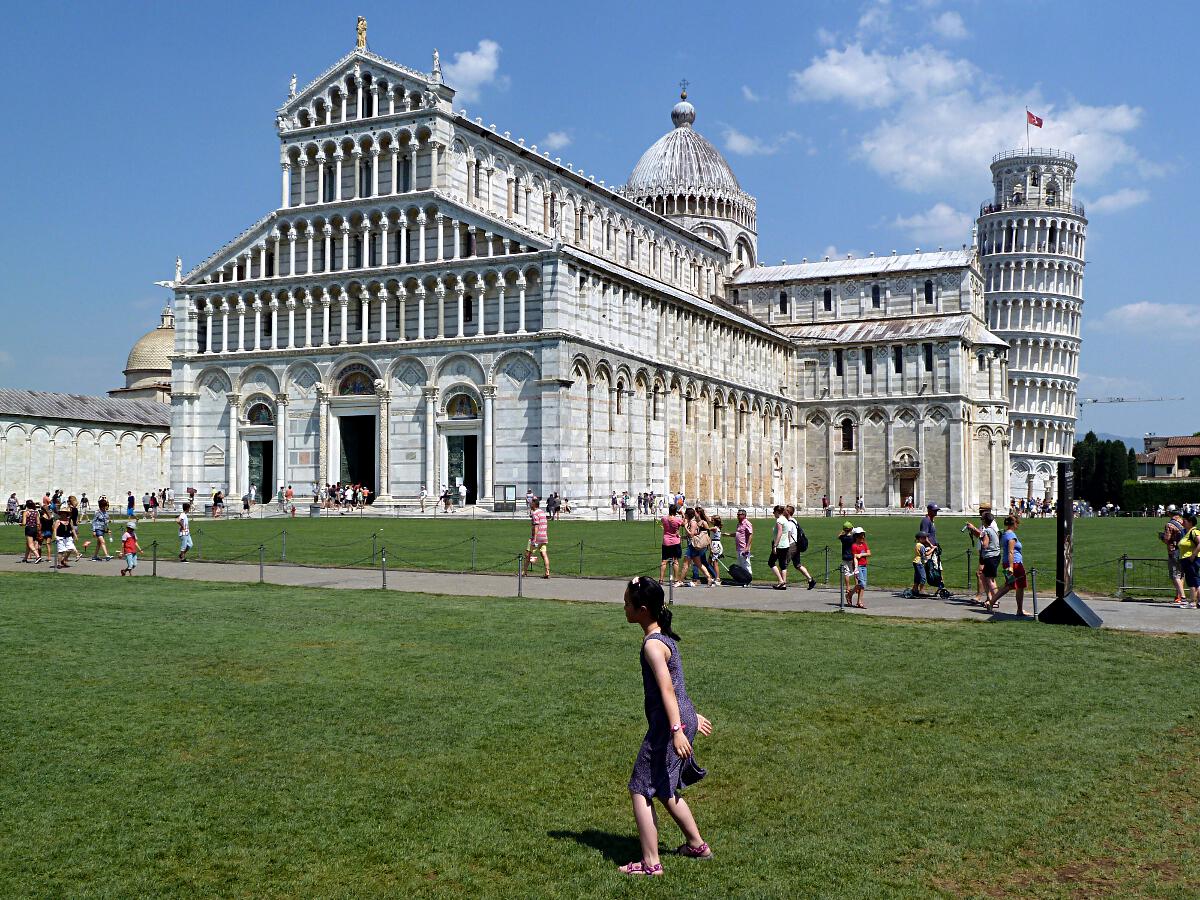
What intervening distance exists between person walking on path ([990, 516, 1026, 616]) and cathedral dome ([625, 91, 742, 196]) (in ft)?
246

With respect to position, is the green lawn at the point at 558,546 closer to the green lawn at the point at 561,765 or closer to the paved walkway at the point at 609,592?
the paved walkway at the point at 609,592

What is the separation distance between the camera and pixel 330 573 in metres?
26.8

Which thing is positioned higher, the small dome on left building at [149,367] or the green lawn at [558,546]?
the small dome on left building at [149,367]

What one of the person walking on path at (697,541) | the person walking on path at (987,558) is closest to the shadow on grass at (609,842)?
the person walking on path at (987,558)

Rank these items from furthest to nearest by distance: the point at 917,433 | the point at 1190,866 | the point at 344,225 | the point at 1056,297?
the point at 1056,297, the point at 917,433, the point at 344,225, the point at 1190,866

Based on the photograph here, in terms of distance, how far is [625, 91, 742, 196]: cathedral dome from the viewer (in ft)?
304

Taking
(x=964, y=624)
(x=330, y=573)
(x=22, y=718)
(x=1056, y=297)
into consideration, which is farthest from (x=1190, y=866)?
(x=1056, y=297)

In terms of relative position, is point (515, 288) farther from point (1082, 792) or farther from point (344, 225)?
point (1082, 792)

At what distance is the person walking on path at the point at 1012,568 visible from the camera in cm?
1936

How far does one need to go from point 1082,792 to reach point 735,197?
89746 mm

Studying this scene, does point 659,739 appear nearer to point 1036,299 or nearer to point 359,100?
point 359,100

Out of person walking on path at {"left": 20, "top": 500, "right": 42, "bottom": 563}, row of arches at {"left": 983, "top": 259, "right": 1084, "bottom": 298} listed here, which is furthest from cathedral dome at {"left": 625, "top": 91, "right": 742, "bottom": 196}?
person walking on path at {"left": 20, "top": 500, "right": 42, "bottom": 563}

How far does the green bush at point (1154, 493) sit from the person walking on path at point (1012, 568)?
3604 inches

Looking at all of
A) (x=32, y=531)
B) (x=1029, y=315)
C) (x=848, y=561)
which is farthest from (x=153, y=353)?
(x=848, y=561)
